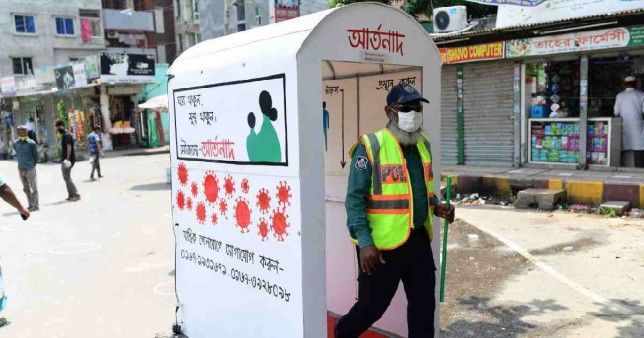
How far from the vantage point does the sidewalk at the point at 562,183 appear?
870cm

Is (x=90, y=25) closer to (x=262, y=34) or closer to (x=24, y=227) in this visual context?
(x=24, y=227)

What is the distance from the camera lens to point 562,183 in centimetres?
936

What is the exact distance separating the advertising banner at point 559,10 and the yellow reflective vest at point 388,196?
8754 millimetres

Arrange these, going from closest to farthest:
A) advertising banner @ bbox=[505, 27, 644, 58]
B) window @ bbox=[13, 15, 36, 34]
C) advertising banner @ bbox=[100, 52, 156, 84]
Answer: advertising banner @ bbox=[505, 27, 644, 58]
advertising banner @ bbox=[100, 52, 156, 84]
window @ bbox=[13, 15, 36, 34]

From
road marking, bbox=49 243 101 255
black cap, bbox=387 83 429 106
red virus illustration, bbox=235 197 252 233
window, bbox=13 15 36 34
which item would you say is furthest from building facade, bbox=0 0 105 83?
black cap, bbox=387 83 429 106

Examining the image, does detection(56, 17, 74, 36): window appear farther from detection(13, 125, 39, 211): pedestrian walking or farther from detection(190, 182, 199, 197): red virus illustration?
detection(190, 182, 199, 197): red virus illustration

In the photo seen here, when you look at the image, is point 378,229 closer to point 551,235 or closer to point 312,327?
point 312,327

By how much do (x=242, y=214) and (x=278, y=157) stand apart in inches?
25.3

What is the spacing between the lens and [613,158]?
1027 centimetres

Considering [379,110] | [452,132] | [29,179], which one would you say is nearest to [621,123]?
[452,132]

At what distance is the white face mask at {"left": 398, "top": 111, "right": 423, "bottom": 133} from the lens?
3.21 m

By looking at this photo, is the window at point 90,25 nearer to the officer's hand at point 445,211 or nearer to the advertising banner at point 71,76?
the advertising banner at point 71,76

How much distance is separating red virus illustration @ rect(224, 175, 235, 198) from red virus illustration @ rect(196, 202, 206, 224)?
41 cm

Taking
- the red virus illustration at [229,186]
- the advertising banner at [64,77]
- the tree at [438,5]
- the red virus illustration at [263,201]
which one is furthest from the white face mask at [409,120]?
the advertising banner at [64,77]
